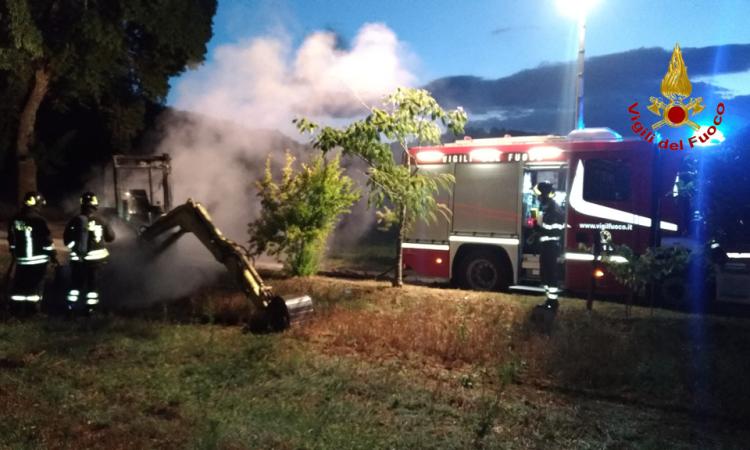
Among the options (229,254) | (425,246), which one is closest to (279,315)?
(229,254)

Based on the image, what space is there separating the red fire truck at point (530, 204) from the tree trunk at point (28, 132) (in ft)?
37.2

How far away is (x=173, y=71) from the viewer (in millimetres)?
20625

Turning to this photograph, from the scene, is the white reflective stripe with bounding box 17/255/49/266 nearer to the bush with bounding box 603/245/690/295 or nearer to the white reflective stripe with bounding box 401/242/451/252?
the white reflective stripe with bounding box 401/242/451/252

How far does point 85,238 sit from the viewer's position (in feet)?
27.4

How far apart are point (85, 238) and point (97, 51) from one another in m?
9.87

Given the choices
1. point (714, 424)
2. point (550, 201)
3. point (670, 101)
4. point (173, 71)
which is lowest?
point (714, 424)

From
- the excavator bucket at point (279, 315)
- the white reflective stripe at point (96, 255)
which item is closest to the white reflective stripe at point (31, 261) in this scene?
the white reflective stripe at point (96, 255)

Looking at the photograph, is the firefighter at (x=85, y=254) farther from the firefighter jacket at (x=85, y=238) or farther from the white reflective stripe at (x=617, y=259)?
the white reflective stripe at (x=617, y=259)

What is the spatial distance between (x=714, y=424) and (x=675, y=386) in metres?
0.68

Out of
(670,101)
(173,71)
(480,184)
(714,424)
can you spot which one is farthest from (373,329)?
(173,71)

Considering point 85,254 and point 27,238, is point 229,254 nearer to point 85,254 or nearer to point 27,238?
point 85,254

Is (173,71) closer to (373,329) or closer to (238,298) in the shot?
(238,298)

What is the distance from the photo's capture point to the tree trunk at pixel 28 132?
17656 mm

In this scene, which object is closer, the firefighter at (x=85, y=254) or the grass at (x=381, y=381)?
the grass at (x=381, y=381)
